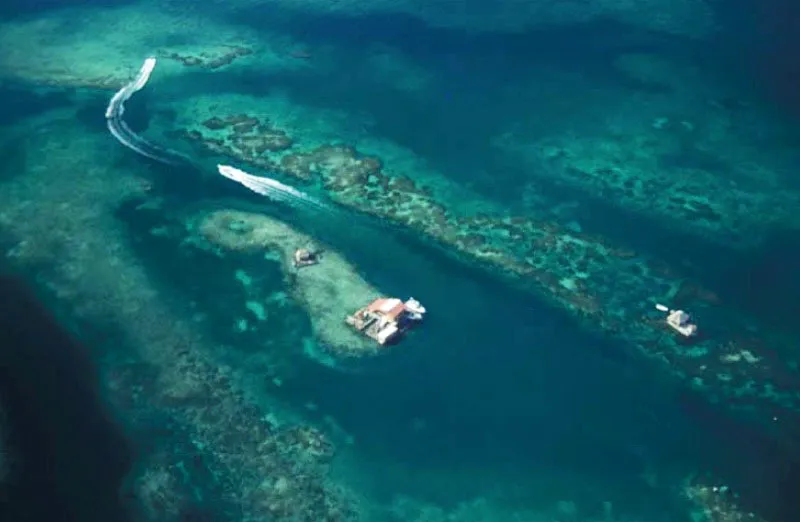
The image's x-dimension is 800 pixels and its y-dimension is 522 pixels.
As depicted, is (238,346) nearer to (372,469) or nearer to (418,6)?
(372,469)

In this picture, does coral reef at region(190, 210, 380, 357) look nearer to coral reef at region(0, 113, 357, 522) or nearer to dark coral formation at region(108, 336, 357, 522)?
coral reef at region(0, 113, 357, 522)

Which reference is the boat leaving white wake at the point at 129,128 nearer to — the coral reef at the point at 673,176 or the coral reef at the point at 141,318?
the coral reef at the point at 141,318

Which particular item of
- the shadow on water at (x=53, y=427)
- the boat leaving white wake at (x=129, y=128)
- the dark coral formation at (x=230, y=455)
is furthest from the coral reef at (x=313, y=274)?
the shadow on water at (x=53, y=427)

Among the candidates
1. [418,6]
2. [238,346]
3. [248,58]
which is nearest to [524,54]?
[418,6]

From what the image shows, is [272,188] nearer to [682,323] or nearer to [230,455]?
[230,455]

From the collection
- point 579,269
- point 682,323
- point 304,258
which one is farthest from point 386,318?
point 682,323

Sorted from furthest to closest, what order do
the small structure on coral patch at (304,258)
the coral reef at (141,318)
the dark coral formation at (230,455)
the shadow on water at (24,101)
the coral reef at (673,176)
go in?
the shadow on water at (24,101) → the coral reef at (673,176) → the small structure on coral patch at (304,258) → the coral reef at (141,318) → the dark coral formation at (230,455)

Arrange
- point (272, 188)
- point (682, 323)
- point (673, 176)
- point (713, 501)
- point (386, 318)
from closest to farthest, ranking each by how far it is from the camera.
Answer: point (713, 501)
point (386, 318)
point (682, 323)
point (272, 188)
point (673, 176)
